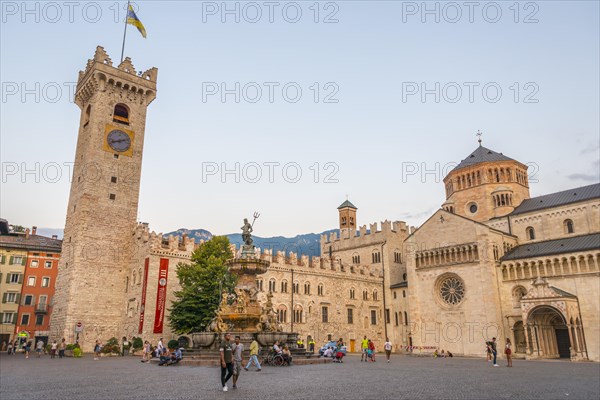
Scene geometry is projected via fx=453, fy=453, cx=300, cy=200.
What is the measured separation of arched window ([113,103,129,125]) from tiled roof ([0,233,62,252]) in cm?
2112

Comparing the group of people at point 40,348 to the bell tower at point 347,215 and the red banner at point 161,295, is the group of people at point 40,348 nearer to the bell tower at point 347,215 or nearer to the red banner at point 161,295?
the red banner at point 161,295

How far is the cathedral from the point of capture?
42188mm

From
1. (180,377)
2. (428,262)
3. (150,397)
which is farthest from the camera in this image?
(428,262)

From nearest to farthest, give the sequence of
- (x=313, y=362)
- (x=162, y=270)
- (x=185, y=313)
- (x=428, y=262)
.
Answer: (x=313, y=362) < (x=185, y=313) < (x=162, y=270) < (x=428, y=262)

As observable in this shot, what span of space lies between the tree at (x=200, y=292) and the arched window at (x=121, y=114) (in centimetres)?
2288

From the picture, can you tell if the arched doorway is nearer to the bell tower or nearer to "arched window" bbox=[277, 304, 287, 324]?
"arched window" bbox=[277, 304, 287, 324]

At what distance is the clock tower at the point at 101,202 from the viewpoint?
46.5m

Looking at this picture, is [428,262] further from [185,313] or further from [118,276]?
[118,276]

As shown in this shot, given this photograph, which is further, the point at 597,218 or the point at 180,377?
the point at 597,218

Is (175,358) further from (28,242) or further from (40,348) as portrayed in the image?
(28,242)

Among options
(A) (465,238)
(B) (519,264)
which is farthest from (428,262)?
(B) (519,264)

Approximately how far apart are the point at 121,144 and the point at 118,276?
15.4m

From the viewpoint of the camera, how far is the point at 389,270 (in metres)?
62.7

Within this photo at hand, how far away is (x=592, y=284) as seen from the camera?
4003 centimetres
